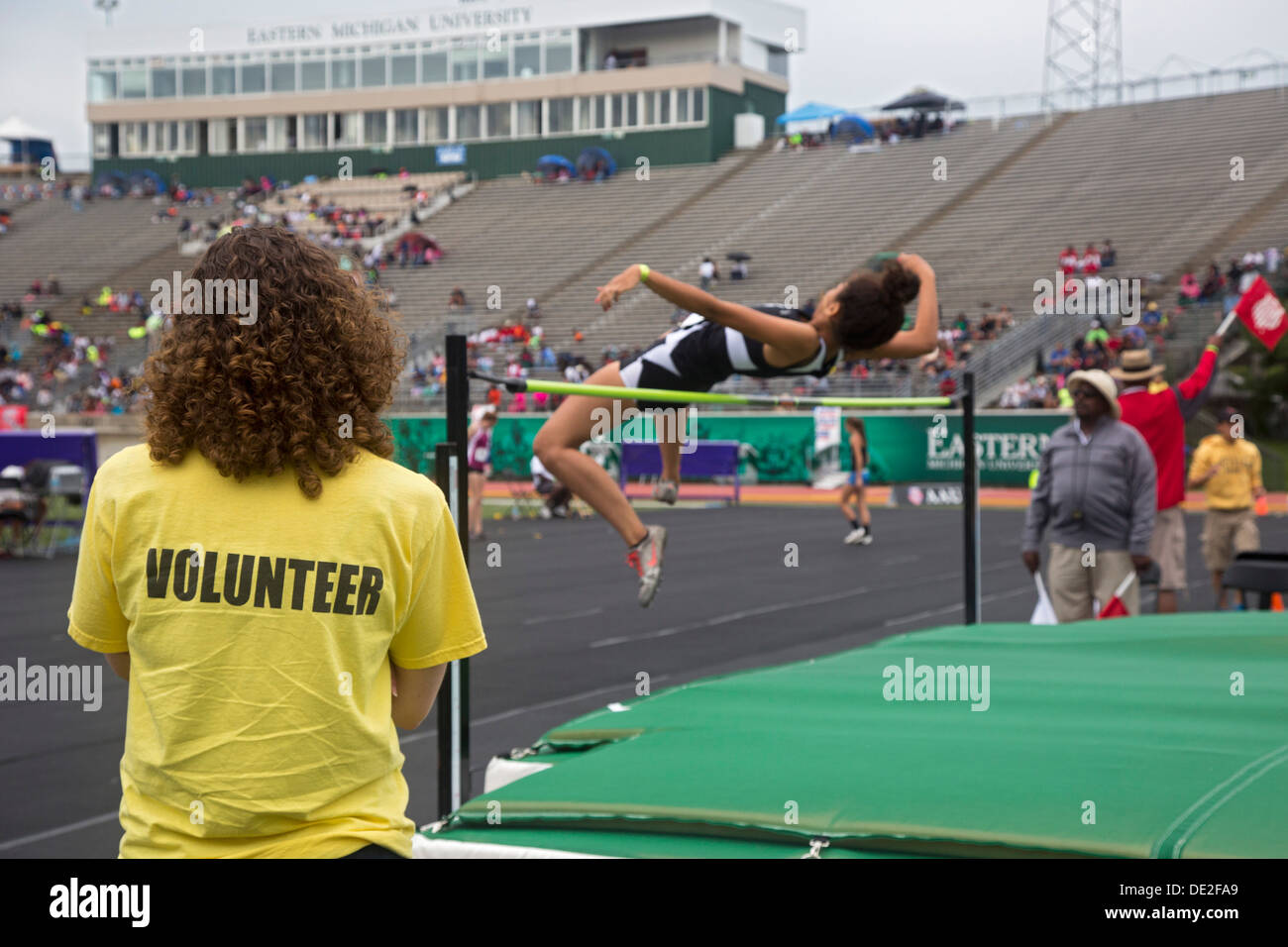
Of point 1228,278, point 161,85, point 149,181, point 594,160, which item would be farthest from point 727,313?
point 161,85

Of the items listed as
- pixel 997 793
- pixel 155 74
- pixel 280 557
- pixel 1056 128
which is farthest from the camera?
pixel 155 74

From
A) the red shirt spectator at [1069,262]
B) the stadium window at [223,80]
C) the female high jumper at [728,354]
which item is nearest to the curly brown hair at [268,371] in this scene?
the female high jumper at [728,354]

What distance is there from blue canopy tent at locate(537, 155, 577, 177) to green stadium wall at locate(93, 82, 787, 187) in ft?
2.65

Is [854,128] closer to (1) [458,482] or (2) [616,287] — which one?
(1) [458,482]

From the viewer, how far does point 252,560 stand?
2031mm

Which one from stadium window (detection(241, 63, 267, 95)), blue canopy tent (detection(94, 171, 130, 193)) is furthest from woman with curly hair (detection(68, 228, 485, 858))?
blue canopy tent (detection(94, 171, 130, 193))

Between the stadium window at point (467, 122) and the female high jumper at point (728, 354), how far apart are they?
4965cm

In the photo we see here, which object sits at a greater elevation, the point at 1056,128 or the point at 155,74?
the point at 155,74

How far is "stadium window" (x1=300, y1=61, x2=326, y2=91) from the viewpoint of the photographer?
55.5m

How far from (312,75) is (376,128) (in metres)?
3.99

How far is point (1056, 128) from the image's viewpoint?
4184 cm
